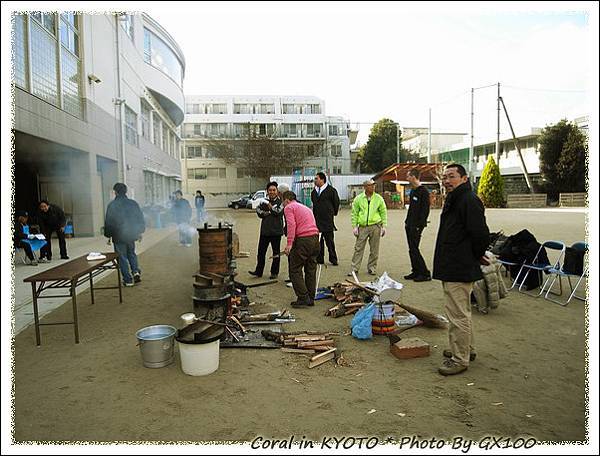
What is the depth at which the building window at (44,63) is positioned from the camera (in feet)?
33.7

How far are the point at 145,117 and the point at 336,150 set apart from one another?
3407 centimetres

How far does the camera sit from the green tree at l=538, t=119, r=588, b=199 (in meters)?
32.0

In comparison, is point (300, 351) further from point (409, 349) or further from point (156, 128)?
point (156, 128)

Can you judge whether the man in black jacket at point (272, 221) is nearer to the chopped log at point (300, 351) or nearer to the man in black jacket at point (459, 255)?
the chopped log at point (300, 351)

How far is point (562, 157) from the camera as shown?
32562mm

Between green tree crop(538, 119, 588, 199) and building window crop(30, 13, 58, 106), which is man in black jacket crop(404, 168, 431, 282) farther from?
green tree crop(538, 119, 588, 199)

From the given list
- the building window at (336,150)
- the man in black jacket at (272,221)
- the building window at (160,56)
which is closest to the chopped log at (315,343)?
the man in black jacket at (272,221)

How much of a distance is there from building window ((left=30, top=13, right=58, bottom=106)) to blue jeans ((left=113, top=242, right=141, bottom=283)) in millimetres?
5574

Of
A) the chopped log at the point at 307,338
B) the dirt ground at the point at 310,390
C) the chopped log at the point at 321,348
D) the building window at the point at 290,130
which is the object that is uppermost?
the building window at the point at 290,130

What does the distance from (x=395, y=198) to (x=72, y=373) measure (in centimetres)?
3127

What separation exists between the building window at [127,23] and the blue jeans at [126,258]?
14.6m

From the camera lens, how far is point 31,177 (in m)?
14.2

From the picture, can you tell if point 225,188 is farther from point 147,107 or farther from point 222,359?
point 222,359

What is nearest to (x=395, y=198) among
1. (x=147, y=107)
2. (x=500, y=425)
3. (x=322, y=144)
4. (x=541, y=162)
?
(x=541, y=162)
